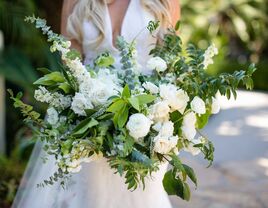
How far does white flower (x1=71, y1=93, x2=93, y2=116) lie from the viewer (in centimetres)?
232

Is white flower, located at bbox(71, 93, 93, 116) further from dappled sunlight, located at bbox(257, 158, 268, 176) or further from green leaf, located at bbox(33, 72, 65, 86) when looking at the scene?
dappled sunlight, located at bbox(257, 158, 268, 176)

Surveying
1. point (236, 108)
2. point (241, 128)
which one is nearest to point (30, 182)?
point (241, 128)

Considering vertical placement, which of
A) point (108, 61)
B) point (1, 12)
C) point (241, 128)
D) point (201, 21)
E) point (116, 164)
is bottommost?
point (116, 164)

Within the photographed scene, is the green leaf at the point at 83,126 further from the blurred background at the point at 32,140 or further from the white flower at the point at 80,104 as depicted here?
the blurred background at the point at 32,140

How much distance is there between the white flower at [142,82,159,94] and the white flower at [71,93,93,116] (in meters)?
0.26

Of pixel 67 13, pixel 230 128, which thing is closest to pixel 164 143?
pixel 67 13

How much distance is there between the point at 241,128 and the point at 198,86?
19.3 feet

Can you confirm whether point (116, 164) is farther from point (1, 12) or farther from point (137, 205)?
point (1, 12)

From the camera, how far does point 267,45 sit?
15.2m

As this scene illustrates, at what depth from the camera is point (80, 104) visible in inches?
91.4

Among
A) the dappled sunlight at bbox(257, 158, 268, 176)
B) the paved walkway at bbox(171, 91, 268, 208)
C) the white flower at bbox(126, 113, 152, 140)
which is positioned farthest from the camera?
the dappled sunlight at bbox(257, 158, 268, 176)

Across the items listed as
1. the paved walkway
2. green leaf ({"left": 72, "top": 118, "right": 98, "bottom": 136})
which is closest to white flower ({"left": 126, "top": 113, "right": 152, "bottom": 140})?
green leaf ({"left": 72, "top": 118, "right": 98, "bottom": 136})

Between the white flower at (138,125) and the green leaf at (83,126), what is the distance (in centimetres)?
15

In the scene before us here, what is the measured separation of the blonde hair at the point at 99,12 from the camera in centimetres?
290
